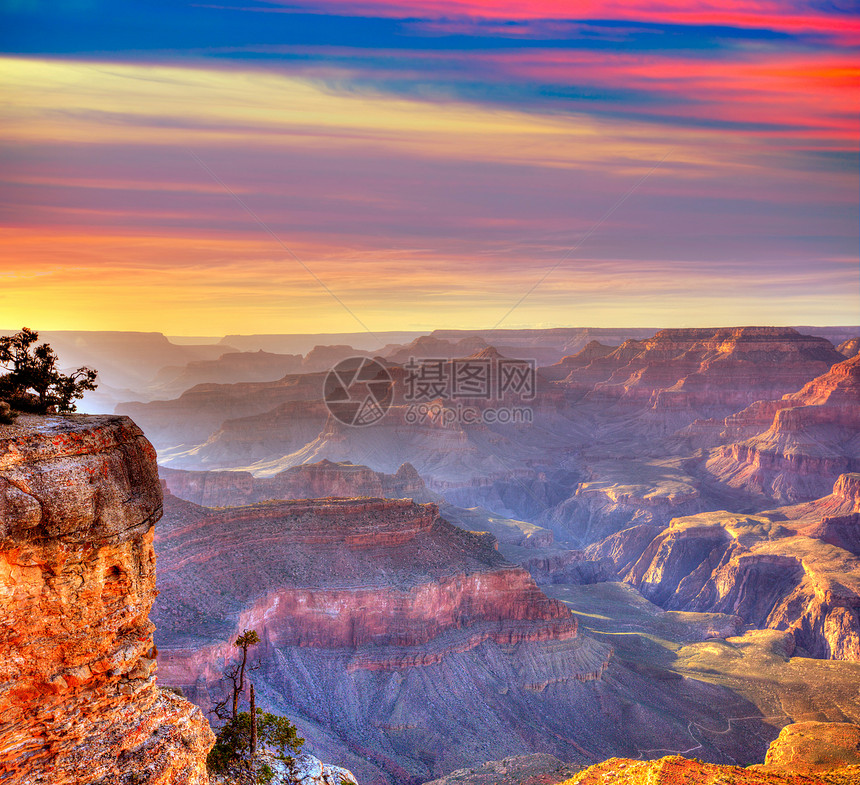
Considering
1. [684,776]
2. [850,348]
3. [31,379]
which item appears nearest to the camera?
[31,379]

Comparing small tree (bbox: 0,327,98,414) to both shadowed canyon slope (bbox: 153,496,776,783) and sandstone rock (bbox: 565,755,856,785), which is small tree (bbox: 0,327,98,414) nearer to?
shadowed canyon slope (bbox: 153,496,776,783)

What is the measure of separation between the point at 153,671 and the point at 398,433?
125 metres

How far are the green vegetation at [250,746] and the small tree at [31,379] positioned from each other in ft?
32.6

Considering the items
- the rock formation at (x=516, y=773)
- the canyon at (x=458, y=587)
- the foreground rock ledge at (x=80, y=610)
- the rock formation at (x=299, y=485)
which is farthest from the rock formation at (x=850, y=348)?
the foreground rock ledge at (x=80, y=610)

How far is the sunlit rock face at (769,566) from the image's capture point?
7281cm

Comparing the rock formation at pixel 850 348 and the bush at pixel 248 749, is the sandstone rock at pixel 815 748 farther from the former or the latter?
the rock formation at pixel 850 348

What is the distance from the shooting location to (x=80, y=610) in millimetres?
14523

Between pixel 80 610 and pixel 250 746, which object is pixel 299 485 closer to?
pixel 250 746

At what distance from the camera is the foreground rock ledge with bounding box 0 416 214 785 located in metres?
13.5

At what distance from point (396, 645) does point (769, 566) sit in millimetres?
56885

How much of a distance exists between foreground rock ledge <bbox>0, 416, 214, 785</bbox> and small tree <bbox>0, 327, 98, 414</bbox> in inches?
66.3

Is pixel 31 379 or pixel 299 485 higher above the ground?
pixel 31 379

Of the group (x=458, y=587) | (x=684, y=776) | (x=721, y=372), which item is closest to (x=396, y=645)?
(x=458, y=587)

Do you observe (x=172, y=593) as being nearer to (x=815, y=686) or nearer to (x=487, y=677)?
(x=487, y=677)
